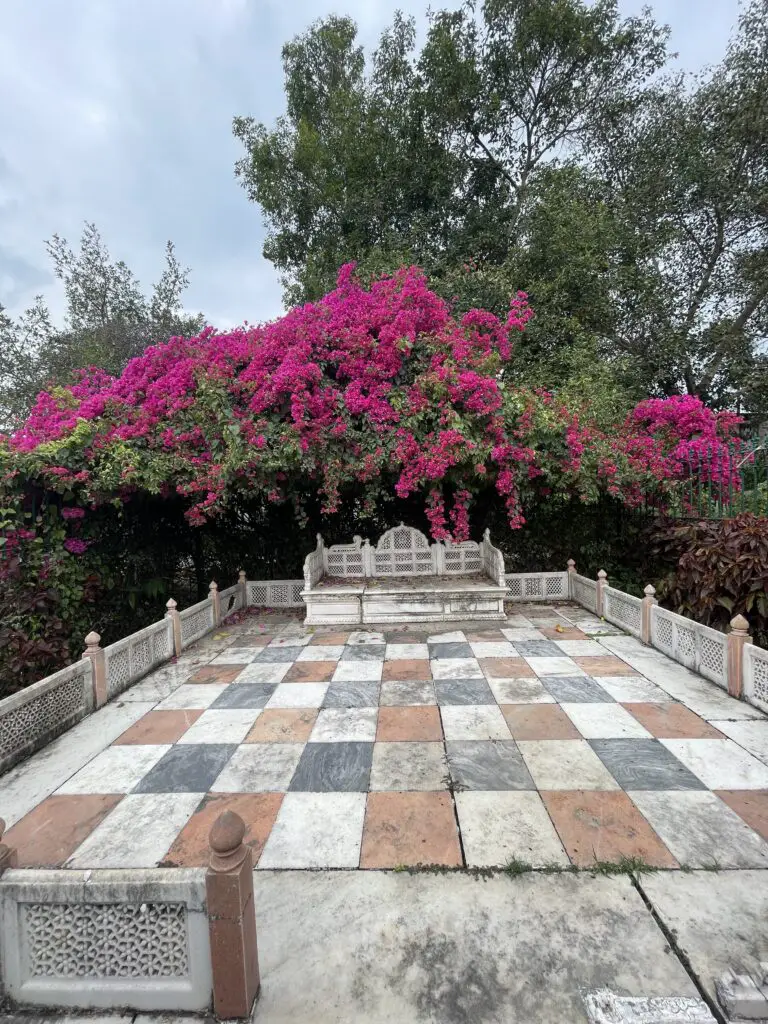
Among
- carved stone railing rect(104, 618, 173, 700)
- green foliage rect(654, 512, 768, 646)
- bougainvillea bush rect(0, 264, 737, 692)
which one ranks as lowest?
carved stone railing rect(104, 618, 173, 700)

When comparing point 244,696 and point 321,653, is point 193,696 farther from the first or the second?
point 321,653

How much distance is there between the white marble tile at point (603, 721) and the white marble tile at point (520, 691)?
0.27m

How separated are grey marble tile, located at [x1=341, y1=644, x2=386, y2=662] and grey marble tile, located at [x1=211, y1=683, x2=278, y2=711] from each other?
1157 millimetres

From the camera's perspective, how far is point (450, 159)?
1173 centimetres

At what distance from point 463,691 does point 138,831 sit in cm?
312

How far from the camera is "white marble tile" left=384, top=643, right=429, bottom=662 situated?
6.14 metres

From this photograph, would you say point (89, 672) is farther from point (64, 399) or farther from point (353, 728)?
point (64, 399)

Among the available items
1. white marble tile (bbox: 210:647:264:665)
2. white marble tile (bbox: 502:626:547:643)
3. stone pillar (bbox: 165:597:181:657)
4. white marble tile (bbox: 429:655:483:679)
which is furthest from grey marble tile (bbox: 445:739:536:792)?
stone pillar (bbox: 165:597:181:657)

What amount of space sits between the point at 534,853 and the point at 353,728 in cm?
193

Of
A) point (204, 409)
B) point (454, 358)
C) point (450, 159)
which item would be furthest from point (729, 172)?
point (204, 409)

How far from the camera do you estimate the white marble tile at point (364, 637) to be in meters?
6.88

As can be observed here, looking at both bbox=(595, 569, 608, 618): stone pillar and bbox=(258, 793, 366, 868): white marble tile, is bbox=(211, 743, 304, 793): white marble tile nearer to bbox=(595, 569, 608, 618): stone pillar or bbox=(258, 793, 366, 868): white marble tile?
A: bbox=(258, 793, 366, 868): white marble tile

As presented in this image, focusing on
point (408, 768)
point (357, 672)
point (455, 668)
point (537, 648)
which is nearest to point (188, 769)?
point (408, 768)

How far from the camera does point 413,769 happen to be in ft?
11.8
